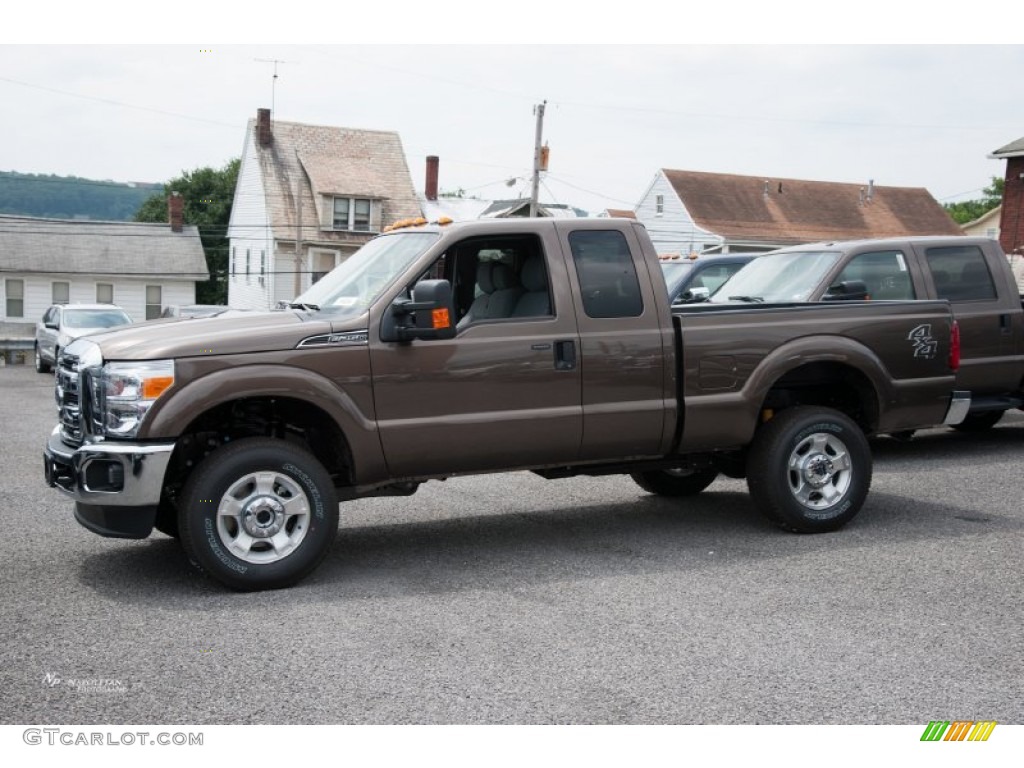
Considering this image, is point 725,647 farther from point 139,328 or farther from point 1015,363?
point 1015,363

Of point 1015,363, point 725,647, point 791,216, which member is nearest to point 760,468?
point 725,647

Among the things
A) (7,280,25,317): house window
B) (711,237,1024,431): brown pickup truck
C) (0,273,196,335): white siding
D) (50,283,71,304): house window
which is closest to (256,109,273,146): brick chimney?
(0,273,196,335): white siding

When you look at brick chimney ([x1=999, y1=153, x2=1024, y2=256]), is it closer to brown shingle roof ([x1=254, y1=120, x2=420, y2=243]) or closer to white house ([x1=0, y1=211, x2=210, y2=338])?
brown shingle roof ([x1=254, y1=120, x2=420, y2=243])

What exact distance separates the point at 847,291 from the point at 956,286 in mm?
1805

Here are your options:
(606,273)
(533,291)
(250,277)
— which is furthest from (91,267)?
(606,273)

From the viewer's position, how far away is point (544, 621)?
5.85 meters

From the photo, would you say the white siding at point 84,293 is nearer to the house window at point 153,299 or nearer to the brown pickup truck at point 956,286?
the house window at point 153,299

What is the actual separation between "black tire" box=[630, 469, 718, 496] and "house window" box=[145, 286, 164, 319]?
4898 centimetres

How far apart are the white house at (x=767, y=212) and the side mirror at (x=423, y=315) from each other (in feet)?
→ 144

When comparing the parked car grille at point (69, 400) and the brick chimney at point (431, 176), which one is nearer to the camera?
the parked car grille at point (69, 400)

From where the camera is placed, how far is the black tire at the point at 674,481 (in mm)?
9234

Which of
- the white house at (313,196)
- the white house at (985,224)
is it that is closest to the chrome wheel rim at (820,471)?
the white house at (313,196)

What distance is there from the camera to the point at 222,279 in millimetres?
72125

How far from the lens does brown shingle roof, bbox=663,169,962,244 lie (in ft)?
170
